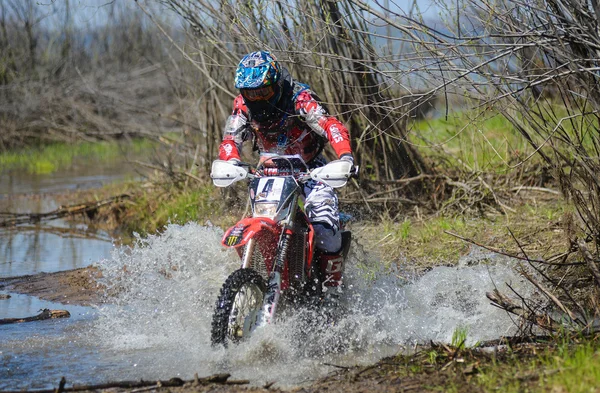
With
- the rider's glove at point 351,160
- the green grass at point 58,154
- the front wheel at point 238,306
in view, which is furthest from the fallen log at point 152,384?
the green grass at point 58,154

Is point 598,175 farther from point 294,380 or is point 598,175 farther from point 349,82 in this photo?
point 349,82

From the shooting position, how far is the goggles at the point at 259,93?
5.65 metres

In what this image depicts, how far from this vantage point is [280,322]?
502 cm

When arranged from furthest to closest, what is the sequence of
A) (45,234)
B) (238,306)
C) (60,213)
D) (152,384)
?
(60,213)
(45,234)
(238,306)
(152,384)

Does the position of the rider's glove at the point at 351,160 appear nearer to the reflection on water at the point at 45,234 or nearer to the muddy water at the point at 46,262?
A: the muddy water at the point at 46,262

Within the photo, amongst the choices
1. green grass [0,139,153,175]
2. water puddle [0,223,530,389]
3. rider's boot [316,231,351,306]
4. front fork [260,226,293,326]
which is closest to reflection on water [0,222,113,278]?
water puddle [0,223,530,389]

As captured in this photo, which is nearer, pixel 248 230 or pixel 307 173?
pixel 248 230

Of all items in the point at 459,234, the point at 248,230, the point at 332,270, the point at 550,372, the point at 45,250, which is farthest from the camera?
the point at 45,250

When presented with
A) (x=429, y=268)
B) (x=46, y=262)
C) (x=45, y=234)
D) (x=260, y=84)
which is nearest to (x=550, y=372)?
(x=260, y=84)

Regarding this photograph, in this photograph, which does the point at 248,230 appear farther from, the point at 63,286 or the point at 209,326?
the point at 63,286

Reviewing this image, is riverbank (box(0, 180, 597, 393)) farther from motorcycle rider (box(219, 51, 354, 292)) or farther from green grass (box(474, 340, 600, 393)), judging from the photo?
motorcycle rider (box(219, 51, 354, 292))

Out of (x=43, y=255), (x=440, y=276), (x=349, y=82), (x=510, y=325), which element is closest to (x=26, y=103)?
(x=43, y=255)

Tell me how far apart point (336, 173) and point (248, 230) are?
0.65 metres

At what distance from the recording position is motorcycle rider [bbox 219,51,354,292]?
564 centimetres
